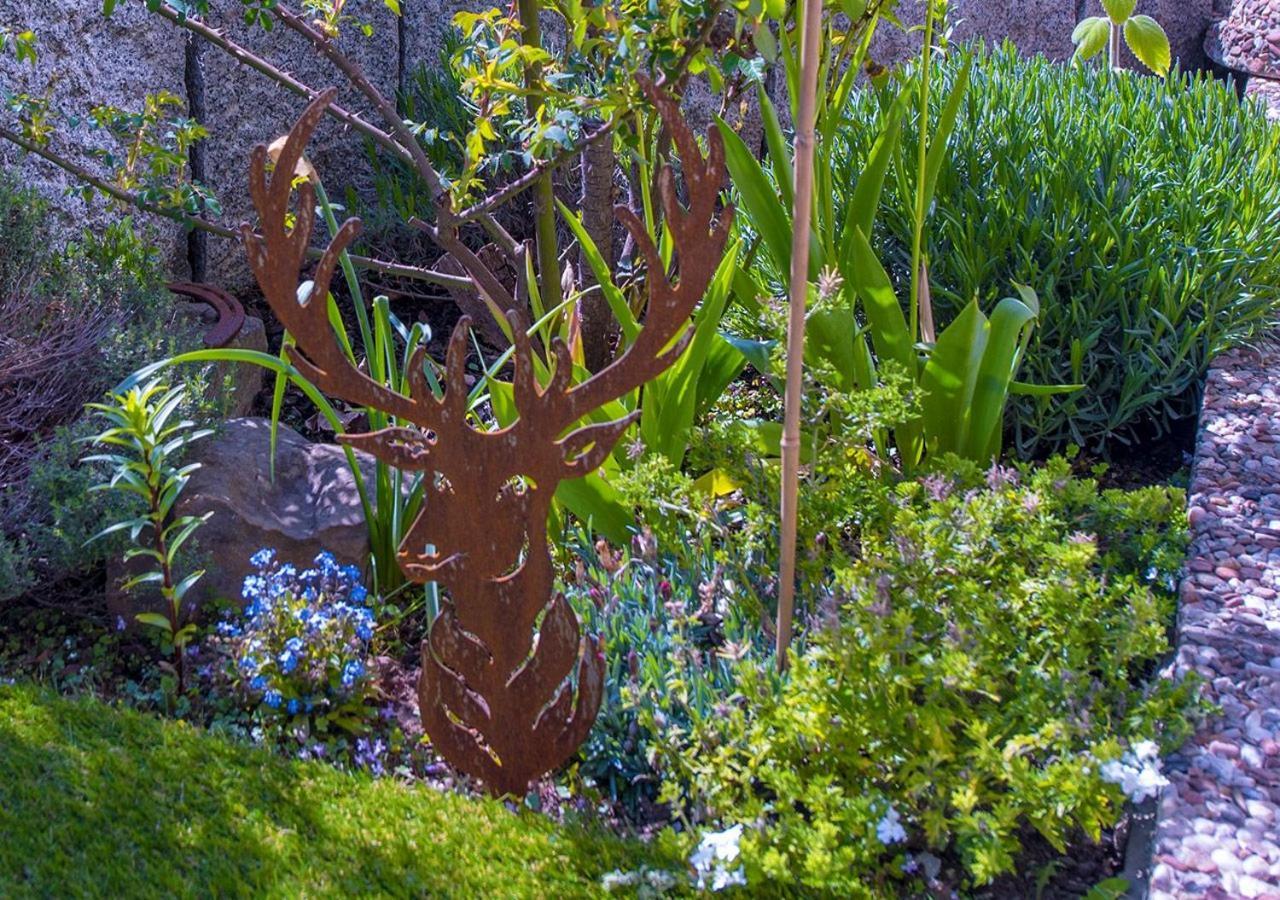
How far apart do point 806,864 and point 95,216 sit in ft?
10.1

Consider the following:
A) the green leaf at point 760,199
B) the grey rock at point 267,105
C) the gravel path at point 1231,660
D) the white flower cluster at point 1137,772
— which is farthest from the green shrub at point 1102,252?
the grey rock at point 267,105

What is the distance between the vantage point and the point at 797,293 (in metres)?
1.99

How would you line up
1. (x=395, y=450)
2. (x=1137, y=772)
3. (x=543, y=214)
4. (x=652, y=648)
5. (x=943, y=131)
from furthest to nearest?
(x=543, y=214) → (x=943, y=131) → (x=652, y=648) → (x=395, y=450) → (x=1137, y=772)

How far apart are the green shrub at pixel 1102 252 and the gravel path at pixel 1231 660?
0.21 m

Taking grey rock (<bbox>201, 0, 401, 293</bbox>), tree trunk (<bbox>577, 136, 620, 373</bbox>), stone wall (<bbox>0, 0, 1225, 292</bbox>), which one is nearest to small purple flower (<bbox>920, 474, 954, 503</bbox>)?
tree trunk (<bbox>577, 136, 620, 373</bbox>)

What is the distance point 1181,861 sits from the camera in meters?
1.80

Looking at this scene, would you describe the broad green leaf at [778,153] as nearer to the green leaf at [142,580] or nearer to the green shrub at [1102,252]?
the green shrub at [1102,252]

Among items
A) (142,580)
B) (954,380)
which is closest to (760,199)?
(954,380)

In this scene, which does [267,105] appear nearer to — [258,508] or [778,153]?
[258,508]

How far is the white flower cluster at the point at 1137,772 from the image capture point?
1754 millimetres

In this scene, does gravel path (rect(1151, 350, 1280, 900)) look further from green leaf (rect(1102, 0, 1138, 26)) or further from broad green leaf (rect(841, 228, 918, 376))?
green leaf (rect(1102, 0, 1138, 26))

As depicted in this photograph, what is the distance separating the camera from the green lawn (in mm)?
1929

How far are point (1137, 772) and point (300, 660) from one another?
60.9 inches

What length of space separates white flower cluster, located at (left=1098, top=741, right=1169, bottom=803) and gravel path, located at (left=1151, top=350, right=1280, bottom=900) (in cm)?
12
